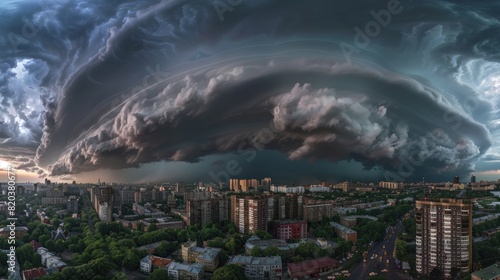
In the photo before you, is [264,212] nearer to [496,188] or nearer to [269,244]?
[269,244]

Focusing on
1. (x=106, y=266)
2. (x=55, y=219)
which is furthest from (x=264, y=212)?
(x=55, y=219)

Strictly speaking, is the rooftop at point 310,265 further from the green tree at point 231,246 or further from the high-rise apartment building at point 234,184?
the high-rise apartment building at point 234,184

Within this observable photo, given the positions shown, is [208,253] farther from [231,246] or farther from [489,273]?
[489,273]

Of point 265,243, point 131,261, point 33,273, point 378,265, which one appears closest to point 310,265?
point 378,265

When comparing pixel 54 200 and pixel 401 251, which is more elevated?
pixel 401 251

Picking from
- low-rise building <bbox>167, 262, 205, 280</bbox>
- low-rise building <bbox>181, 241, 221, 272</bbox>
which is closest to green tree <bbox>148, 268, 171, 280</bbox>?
low-rise building <bbox>167, 262, 205, 280</bbox>
